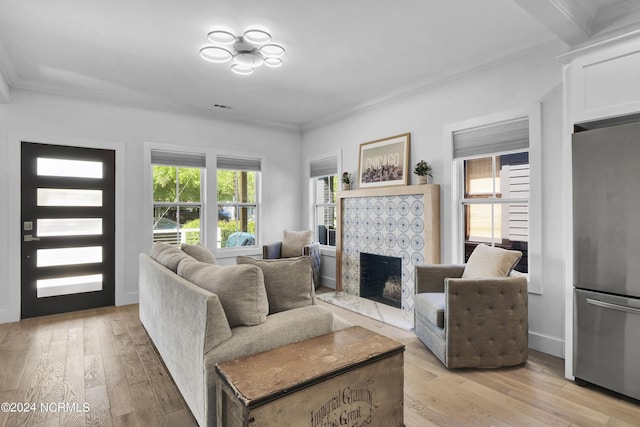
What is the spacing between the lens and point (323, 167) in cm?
559

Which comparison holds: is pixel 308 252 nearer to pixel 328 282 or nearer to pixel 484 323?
pixel 328 282

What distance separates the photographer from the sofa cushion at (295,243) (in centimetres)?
527

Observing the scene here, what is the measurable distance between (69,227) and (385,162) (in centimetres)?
403

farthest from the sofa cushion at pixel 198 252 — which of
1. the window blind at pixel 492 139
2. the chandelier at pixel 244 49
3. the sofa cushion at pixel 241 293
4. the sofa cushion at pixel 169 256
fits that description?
the window blind at pixel 492 139

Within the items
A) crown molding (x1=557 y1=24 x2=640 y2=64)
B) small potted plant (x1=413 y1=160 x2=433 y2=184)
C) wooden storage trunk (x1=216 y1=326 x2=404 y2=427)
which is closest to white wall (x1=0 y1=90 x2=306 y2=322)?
small potted plant (x1=413 y1=160 x2=433 y2=184)

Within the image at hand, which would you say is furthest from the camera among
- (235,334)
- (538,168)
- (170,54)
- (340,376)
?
(170,54)

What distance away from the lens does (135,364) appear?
2.74 meters

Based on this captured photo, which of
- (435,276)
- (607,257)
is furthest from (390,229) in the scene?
(607,257)

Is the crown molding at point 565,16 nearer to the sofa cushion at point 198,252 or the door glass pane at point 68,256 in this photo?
the sofa cushion at point 198,252

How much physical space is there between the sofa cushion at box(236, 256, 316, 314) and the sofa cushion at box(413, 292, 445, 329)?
1.16 metres

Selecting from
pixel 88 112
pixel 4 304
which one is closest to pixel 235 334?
pixel 4 304

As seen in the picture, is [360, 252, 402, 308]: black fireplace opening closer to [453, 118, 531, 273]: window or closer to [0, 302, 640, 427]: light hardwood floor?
[453, 118, 531, 273]: window

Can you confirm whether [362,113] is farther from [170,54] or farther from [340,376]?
[340,376]

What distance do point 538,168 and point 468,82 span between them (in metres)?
1.19
